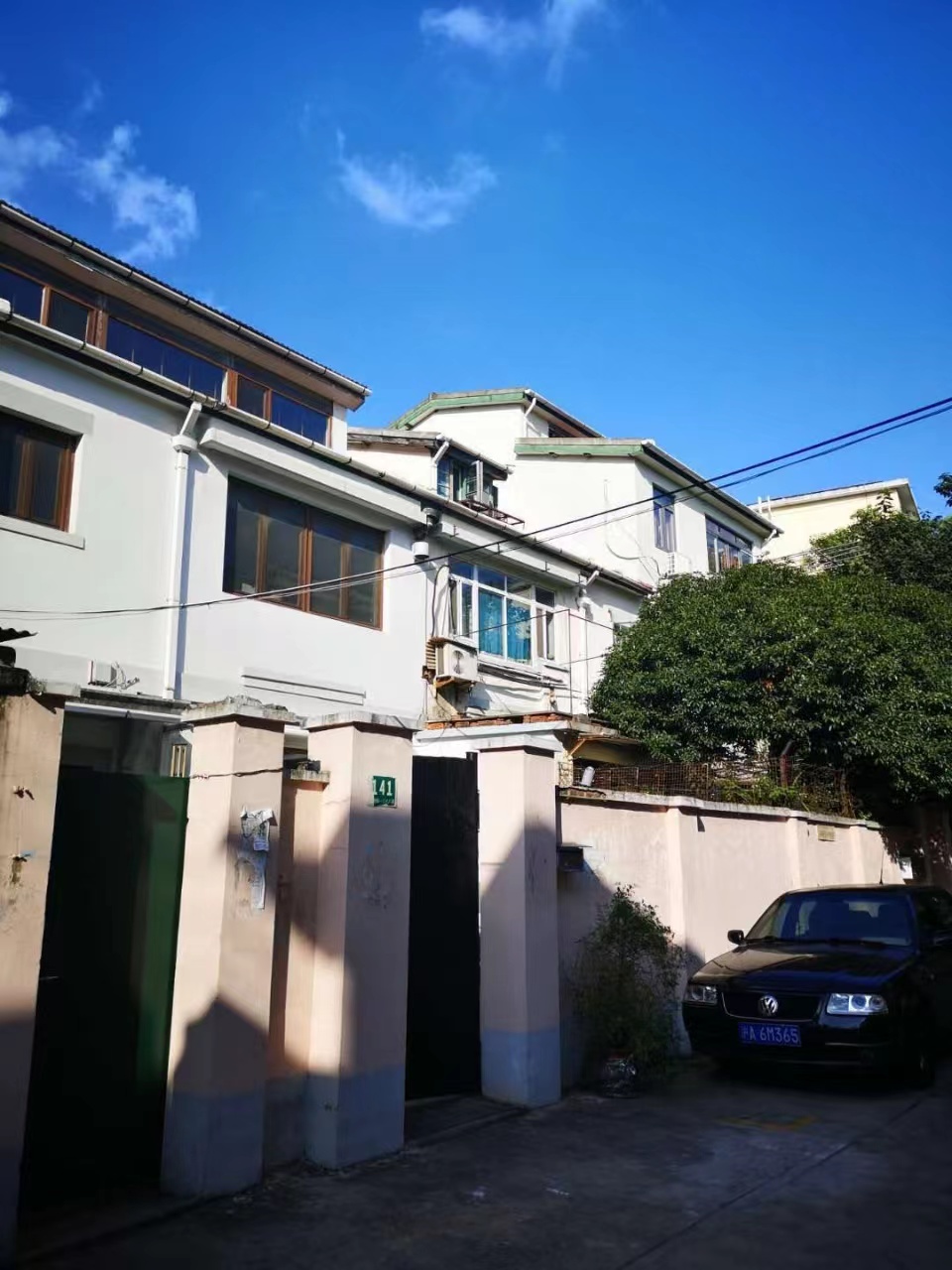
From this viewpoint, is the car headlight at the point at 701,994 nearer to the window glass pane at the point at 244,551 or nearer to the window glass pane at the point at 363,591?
the window glass pane at the point at 244,551

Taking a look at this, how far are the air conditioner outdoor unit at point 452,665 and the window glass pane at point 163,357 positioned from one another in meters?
5.49

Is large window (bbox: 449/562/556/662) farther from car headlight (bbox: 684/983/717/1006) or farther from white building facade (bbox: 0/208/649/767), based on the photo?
car headlight (bbox: 684/983/717/1006)

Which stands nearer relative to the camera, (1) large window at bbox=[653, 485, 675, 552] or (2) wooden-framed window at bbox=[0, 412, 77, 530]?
(2) wooden-framed window at bbox=[0, 412, 77, 530]

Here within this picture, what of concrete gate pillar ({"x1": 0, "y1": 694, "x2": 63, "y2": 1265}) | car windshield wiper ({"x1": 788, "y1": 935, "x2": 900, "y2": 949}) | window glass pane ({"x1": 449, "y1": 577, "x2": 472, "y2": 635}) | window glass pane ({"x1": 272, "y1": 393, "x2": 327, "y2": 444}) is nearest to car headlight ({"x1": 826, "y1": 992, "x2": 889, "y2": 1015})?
car windshield wiper ({"x1": 788, "y1": 935, "x2": 900, "y2": 949})

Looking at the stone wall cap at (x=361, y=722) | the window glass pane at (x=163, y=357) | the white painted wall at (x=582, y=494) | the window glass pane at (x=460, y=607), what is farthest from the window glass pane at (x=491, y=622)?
the stone wall cap at (x=361, y=722)

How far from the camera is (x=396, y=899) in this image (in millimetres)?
5941

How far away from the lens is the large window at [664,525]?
23.3 m

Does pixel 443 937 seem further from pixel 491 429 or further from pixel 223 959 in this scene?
pixel 491 429

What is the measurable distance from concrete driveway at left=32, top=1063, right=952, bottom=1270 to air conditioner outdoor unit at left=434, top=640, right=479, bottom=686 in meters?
9.38

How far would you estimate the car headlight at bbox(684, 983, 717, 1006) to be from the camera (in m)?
7.70

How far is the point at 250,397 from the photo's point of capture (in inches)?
634

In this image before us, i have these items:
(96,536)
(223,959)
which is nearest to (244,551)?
(96,536)

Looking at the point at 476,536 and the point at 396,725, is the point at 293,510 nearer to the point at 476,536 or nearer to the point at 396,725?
the point at 476,536

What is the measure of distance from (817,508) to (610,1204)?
32.9 m
